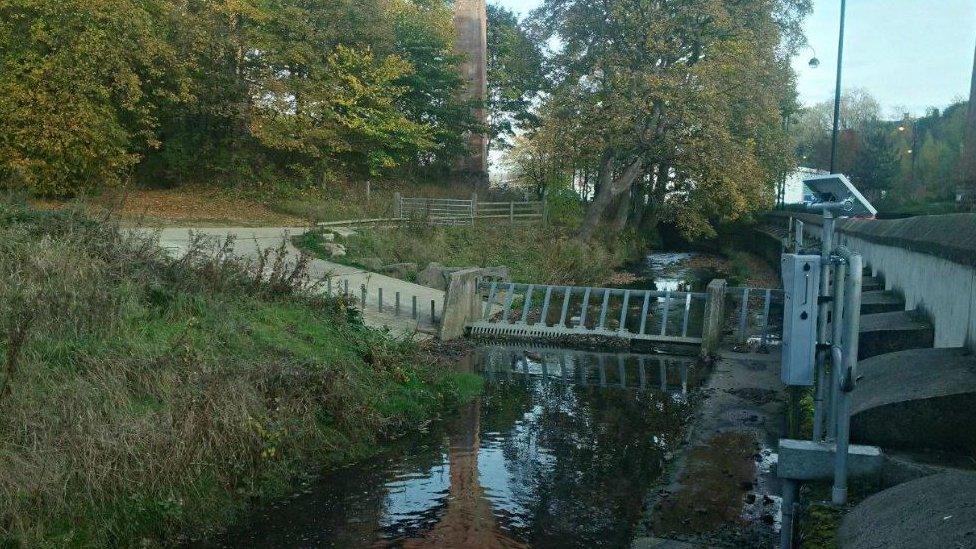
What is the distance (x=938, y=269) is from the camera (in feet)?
22.1

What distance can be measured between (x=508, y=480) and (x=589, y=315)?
1273 centimetres

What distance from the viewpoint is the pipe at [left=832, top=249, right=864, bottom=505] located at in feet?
14.2

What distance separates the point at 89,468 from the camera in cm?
624

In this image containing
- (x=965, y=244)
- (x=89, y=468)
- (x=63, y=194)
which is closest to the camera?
(x=965, y=244)

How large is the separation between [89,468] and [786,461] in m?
4.92

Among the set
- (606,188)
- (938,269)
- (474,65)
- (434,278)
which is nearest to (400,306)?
(434,278)

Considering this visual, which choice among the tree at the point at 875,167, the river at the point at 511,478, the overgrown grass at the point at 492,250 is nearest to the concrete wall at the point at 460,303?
the river at the point at 511,478

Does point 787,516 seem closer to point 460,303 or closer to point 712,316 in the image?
point 712,316

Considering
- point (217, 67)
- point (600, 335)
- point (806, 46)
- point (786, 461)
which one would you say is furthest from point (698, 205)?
point (786, 461)

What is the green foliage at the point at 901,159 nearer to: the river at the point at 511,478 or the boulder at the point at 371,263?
the boulder at the point at 371,263

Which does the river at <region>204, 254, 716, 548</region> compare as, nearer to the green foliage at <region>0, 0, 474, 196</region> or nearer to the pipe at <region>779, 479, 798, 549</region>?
the pipe at <region>779, 479, 798, 549</region>

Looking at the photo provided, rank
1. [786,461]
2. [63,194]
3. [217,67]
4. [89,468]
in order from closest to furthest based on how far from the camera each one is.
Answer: [786,461]
[89,468]
[63,194]
[217,67]

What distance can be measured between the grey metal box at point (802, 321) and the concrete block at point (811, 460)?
358mm

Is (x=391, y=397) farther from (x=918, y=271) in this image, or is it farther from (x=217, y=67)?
(x=217, y=67)
